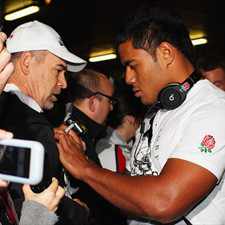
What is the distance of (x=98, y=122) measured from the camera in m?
3.30

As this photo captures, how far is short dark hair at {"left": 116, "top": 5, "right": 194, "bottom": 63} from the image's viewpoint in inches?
80.4

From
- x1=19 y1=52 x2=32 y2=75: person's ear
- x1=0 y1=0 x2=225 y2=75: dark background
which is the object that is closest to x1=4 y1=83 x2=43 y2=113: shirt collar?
x1=19 y1=52 x2=32 y2=75: person's ear

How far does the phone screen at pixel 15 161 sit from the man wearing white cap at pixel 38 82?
0.86 m

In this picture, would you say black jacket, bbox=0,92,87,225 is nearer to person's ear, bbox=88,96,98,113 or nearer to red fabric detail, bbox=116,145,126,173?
red fabric detail, bbox=116,145,126,173

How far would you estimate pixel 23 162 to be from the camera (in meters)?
0.86

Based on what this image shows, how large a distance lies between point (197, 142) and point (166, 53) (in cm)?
44

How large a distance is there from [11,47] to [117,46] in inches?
20.8

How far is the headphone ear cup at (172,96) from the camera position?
1.92m

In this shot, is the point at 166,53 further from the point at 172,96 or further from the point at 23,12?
the point at 23,12

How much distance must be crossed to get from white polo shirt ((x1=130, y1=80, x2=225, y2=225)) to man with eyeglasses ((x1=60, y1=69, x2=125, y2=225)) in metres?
0.87

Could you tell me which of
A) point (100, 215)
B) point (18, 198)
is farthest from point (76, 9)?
point (18, 198)

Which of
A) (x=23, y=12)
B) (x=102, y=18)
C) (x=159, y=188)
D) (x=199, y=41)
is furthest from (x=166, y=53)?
(x=199, y=41)

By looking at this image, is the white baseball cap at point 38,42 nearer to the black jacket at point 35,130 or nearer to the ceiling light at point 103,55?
the black jacket at point 35,130

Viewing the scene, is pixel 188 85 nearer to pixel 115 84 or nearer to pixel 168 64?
pixel 168 64
